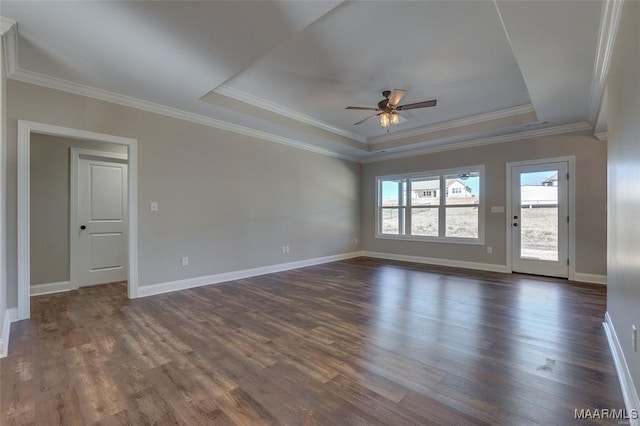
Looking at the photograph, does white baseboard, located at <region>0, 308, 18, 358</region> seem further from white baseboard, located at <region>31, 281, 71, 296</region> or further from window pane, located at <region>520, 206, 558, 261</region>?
window pane, located at <region>520, 206, 558, 261</region>

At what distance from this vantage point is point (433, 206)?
620cm

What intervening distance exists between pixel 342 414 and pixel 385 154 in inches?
234

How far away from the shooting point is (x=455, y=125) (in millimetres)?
5160

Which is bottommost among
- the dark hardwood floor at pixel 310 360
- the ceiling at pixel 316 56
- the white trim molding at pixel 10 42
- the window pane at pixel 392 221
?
the dark hardwood floor at pixel 310 360

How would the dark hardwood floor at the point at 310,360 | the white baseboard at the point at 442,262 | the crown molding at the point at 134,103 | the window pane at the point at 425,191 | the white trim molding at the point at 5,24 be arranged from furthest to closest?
1. the window pane at the point at 425,191
2. the white baseboard at the point at 442,262
3. the crown molding at the point at 134,103
4. the white trim molding at the point at 5,24
5. the dark hardwood floor at the point at 310,360

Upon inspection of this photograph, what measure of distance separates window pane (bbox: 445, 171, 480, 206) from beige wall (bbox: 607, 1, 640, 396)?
11.4ft

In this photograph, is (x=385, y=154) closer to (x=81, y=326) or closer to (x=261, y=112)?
(x=261, y=112)

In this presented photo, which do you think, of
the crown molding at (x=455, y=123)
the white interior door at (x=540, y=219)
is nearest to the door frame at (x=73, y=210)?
the crown molding at (x=455, y=123)

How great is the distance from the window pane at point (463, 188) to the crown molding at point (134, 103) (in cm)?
327

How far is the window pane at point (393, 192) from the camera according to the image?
671 cm

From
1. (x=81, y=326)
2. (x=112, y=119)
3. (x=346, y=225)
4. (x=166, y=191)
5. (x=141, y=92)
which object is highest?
(x=141, y=92)

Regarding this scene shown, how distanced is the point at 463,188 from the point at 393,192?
61.9 inches

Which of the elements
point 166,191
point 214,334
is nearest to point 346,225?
point 166,191

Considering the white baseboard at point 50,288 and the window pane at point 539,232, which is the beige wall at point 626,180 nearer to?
the window pane at point 539,232
